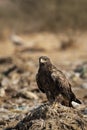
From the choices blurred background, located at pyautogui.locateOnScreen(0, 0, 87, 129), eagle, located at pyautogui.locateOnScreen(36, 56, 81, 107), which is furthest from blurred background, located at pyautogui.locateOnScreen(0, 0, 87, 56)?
eagle, located at pyautogui.locateOnScreen(36, 56, 81, 107)

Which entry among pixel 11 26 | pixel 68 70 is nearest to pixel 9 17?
pixel 11 26

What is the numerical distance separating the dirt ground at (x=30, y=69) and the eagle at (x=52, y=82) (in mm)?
991

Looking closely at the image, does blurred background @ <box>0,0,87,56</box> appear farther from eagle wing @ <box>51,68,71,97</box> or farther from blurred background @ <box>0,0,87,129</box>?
eagle wing @ <box>51,68,71,97</box>

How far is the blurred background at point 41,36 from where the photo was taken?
18575mm

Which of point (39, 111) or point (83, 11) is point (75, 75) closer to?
point (39, 111)

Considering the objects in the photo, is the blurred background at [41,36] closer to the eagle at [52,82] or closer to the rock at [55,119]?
the eagle at [52,82]

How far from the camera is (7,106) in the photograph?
12.2 meters

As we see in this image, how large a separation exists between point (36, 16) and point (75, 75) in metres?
16.0

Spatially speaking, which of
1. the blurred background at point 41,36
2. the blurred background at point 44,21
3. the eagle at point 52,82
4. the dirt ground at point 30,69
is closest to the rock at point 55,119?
the eagle at point 52,82

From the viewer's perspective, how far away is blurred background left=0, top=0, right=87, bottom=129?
1858 cm

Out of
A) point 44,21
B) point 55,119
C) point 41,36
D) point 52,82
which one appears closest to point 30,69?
point 52,82

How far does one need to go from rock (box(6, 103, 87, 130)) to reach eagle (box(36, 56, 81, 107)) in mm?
312

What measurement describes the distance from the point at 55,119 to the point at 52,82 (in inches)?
27.6

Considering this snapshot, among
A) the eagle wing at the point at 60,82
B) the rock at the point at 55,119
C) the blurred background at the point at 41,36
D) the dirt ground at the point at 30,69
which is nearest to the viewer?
the rock at the point at 55,119
